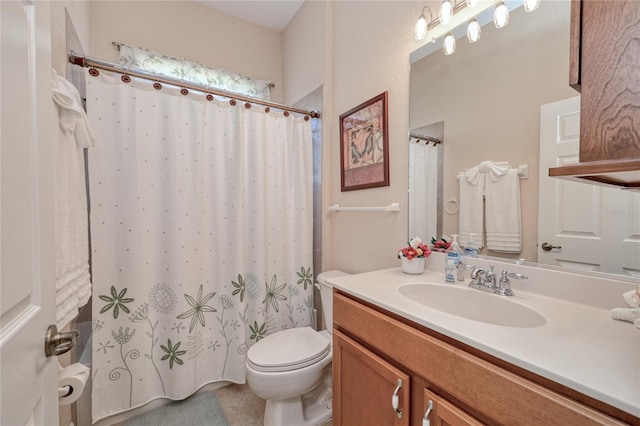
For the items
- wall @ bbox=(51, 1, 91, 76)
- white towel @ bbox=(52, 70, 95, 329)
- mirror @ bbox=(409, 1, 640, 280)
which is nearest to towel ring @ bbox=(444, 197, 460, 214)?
mirror @ bbox=(409, 1, 640, 280)

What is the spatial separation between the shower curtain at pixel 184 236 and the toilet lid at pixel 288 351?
1.28 feet

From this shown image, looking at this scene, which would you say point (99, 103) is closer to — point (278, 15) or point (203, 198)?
point (203, 198)

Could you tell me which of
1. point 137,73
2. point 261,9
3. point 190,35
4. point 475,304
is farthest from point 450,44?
point 190,35

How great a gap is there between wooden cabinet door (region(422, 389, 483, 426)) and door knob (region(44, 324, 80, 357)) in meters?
0.91

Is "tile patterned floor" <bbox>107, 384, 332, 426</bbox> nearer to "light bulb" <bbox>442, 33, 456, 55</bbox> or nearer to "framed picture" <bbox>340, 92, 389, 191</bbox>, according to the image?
"framed picture" <bbox>340, 92, 389, 191</bbox>

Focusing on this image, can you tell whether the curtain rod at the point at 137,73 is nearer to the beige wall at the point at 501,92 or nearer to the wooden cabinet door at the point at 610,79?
the beige wall at the point at 501,92

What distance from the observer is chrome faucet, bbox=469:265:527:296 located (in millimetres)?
958

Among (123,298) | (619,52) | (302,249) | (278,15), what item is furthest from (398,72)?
(123,298)

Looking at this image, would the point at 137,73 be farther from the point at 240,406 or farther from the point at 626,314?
the point at 626,314

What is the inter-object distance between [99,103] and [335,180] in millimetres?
1444

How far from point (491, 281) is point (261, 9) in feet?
8.62

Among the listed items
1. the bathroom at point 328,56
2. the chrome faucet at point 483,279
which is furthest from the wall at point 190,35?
the chrome faucet at point 483,279

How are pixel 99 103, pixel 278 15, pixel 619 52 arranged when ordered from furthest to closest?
pixel 278 15 < pixel 99 103 < pixel 619 52

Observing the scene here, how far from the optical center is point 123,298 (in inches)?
57.6
